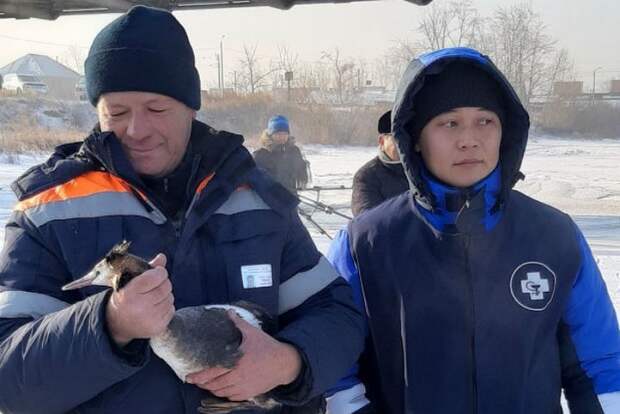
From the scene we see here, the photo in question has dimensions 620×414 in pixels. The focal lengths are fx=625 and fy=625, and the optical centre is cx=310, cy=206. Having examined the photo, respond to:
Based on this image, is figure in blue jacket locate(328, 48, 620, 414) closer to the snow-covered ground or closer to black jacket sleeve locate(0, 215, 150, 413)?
black jacket sleeve locate(0, 215, 150, 413)

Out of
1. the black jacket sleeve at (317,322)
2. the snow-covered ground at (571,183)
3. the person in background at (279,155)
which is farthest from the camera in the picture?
the snow-covered ground at (571,183)

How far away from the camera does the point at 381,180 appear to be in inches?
198

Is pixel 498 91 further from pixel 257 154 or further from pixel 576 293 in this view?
pixel 257 154

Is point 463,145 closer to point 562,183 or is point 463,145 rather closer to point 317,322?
point 317,322

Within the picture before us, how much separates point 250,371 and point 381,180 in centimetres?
363

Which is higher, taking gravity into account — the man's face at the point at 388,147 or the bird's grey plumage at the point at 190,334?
the man's face at the point at 388,147

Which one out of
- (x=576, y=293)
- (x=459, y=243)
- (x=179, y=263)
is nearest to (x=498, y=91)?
(x=459, y=243)

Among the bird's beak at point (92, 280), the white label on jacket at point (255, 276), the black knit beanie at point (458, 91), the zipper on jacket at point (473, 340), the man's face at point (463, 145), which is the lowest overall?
the zipper on jacket at point (473, 340)

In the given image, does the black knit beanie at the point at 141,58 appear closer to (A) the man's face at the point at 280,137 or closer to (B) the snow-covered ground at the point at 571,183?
(B) the snow-covered ground at the point at 571,183

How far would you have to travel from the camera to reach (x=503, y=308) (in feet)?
6.12

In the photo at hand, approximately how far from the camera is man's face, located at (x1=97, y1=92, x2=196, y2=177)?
173 cm

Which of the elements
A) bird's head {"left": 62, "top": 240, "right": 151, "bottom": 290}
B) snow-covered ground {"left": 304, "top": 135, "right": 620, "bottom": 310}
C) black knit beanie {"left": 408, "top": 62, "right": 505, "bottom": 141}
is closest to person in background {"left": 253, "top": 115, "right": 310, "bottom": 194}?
snow-covered ground {"left": 304, "top": 135, "right": 620, "bottom": 310}

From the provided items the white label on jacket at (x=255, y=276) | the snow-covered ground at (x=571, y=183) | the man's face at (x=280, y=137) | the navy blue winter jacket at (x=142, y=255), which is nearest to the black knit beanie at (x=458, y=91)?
the navy blue winter jacket at (x=142, y=255)

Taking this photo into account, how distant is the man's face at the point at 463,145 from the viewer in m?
1.93
